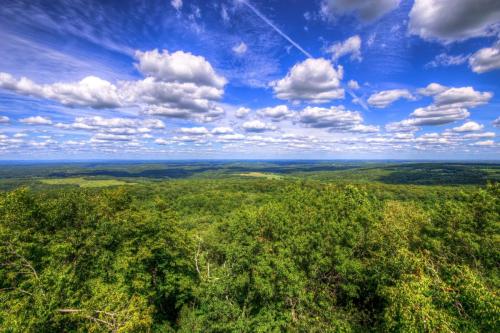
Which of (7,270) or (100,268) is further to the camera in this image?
(100,268)

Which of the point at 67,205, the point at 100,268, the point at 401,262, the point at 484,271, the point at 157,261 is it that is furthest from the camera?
the point at 157,261

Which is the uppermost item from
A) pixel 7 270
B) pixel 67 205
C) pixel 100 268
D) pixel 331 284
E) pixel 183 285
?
pixel 67 205

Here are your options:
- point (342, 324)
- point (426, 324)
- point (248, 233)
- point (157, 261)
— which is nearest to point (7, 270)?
point (157, 261)

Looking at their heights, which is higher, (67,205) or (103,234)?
(67,205)

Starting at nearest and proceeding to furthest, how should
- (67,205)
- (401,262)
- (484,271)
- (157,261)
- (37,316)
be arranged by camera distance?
1. (37,316)
2. (401,262)
3. (484,271)
4. (67,205)
5. (157,261)

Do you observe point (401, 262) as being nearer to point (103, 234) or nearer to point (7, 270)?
point (103, 234)

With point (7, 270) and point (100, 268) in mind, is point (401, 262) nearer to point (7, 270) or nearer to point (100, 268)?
point (100, 268)

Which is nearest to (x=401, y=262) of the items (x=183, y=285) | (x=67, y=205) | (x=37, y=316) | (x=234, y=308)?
(x=234, y=308)
